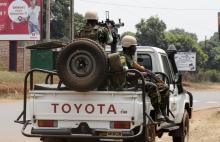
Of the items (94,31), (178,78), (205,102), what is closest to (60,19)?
(205,102)

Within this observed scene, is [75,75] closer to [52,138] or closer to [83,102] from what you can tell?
[83,102]

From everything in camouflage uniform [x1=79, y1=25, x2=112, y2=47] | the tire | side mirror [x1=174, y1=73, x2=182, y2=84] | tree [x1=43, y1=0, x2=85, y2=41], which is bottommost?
the tire

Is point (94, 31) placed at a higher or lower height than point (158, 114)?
higher

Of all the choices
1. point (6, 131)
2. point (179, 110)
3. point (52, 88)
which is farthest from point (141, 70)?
point (6, 131)

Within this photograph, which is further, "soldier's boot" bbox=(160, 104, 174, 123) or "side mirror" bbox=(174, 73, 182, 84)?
"side mirror" bbox=(174, 73, 182, 84)

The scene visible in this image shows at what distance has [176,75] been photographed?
1040 centimetres

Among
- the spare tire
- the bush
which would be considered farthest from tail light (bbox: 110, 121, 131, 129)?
the bush

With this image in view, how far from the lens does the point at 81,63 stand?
751 cm

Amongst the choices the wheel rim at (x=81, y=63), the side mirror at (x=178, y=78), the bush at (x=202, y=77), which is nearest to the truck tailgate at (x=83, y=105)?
the wheel rim at (x=81, y=63)

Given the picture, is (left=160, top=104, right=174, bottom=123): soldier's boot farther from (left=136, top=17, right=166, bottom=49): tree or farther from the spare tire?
(left=136, top=17, right=166, bottom=49): tree

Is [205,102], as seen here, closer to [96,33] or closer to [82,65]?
[96,33]

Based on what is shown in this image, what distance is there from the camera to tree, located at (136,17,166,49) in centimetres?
7875

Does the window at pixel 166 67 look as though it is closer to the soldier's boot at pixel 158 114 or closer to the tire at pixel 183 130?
the tire at pixel 183 130

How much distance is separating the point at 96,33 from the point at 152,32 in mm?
71477
